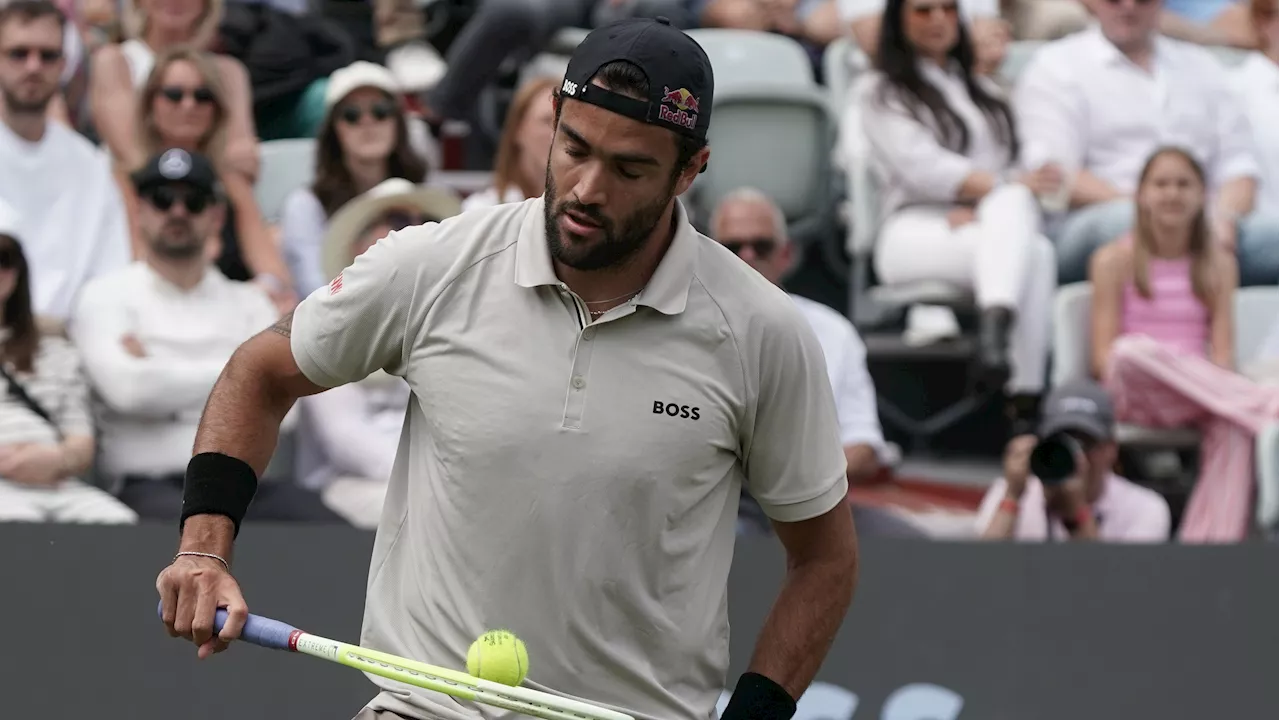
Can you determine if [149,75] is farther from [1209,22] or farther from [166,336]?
[1209,22]

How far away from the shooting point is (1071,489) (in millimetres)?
6320

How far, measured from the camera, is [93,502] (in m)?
5.90

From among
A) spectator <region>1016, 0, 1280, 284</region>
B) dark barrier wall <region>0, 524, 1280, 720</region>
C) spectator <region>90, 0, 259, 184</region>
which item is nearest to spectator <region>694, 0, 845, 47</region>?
spectator <region>1016, 0, 1280, 284</region>

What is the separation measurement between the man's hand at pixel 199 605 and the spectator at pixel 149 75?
396 centimetres

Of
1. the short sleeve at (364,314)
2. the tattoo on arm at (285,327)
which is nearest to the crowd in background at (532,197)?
the tattoo on arm at (285,327)

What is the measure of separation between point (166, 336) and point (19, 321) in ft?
1.53

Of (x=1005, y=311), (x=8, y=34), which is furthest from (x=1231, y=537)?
(x=8, y=34)

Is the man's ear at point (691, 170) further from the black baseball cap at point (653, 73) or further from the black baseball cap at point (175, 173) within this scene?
the black baseball cap at point (175, 173)

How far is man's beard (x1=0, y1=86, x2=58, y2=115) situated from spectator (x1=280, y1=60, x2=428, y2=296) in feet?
2.98

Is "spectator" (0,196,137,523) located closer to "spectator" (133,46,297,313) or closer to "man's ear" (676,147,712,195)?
"spectator" (133,46,297,313)

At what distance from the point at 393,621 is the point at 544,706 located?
1.15ft

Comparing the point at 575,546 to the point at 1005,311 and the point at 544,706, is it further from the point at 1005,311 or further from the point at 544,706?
the point at 1005,311

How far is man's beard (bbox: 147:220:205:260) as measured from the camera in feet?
20.5

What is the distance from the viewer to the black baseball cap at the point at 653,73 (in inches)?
119
